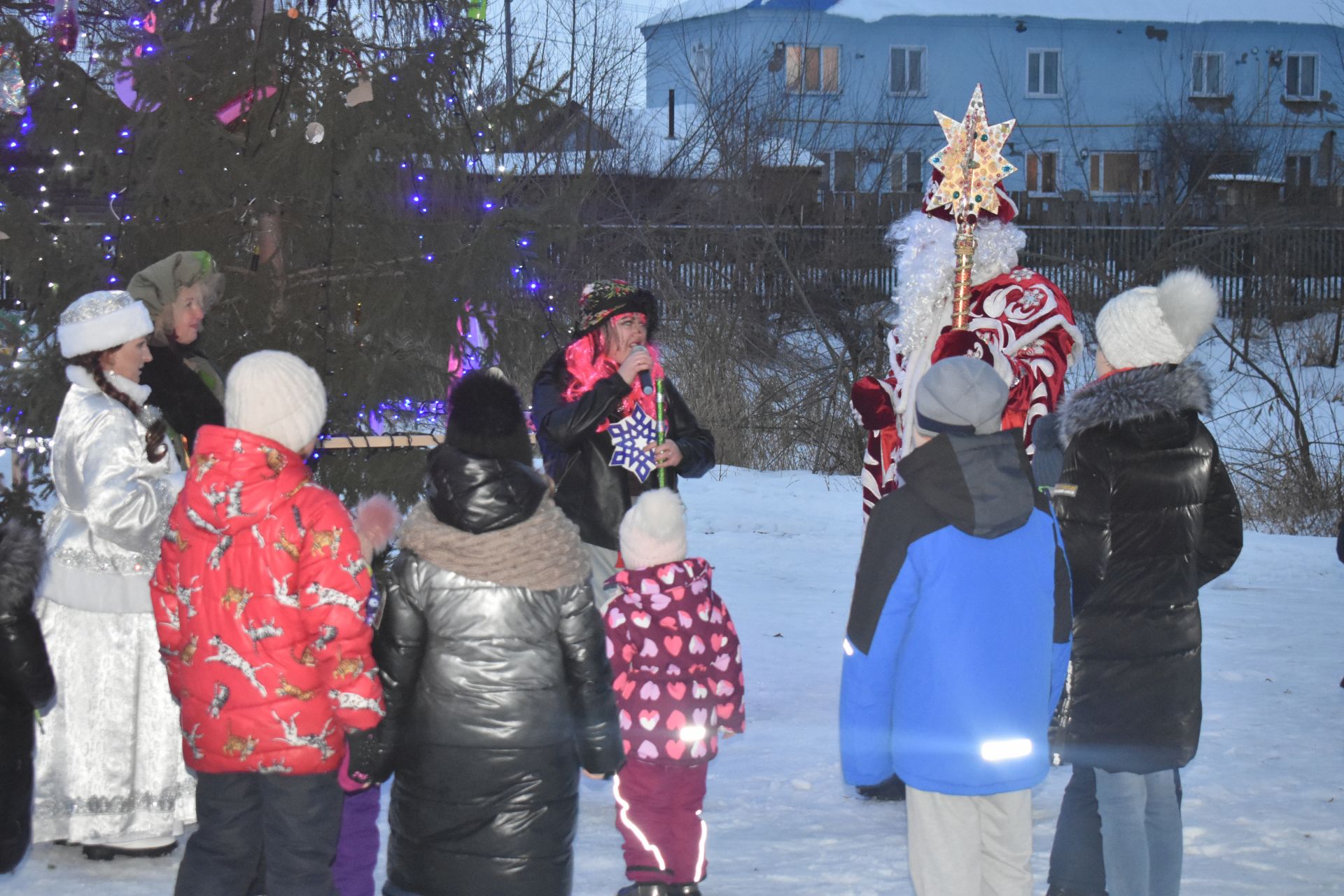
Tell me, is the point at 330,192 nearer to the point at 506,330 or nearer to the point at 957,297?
the point at 506,330

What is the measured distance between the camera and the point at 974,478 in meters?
3.19

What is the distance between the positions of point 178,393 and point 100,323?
0.52 m

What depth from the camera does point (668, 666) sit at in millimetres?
4027

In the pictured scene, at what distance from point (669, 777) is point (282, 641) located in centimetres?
125

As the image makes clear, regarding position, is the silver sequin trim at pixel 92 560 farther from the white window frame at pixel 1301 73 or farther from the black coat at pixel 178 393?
the white window frame at pixel 1301 73

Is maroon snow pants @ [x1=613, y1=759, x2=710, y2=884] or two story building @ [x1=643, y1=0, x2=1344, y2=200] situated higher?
two story building @ [x1=643, y1=0, x2=1344, y2=200]

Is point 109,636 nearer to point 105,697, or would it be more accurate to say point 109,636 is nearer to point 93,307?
point 105,697

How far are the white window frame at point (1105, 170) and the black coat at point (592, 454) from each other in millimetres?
23156

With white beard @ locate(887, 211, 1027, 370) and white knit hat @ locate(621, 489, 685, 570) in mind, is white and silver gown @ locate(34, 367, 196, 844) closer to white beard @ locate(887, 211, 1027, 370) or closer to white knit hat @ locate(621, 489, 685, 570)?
white knit hat @ locate(621, 489, 685, 570)

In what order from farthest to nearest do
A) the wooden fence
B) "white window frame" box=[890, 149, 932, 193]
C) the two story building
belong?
the two story building, "white window frame" box=[890, 149, 932, 193], the wooden fence

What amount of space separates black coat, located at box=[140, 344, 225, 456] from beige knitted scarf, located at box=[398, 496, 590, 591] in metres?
1.55

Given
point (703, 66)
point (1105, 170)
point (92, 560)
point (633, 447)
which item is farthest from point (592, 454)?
point (1105, 170)

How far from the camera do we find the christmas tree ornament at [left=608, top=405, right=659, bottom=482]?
5344 millimetres

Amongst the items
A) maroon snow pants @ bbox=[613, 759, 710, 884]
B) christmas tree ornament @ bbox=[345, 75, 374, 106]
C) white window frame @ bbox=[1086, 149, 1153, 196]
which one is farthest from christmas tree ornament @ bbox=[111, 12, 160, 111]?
white window frame @ bbox=[1086, 149, 1153, 196]
